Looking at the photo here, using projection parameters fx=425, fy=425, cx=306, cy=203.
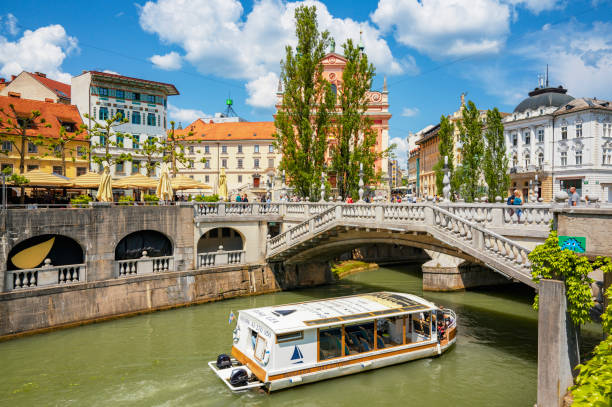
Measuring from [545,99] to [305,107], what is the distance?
39156mm

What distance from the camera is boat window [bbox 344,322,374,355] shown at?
1542 centimetres

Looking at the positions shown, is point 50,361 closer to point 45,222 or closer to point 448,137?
point 45,222

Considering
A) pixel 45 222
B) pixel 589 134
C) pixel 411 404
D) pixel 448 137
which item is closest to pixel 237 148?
pixel 448 137

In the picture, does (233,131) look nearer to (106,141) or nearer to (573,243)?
(106,141)

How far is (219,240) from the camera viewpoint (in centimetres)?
3058

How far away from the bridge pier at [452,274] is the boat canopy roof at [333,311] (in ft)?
36.2

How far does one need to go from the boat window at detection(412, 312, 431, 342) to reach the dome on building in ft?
156

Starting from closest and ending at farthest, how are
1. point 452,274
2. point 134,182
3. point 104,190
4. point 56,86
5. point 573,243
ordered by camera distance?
point 573,243
point 104,190
point 134,182
point 452,274
point 56,86

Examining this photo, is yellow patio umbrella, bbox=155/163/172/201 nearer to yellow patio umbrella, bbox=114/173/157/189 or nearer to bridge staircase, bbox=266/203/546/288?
yellow patio umbrella, bbox=114/173/157/189

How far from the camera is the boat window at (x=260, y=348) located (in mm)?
14188

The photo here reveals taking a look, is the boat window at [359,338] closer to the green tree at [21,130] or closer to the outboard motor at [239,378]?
the outboard motor at [239,378]

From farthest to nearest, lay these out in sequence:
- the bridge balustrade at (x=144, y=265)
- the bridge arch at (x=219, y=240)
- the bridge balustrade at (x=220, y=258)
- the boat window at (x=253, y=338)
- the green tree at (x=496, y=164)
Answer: the green tree at (x=496, y=164)
the bridge arch at (x=219, y=240)
the bridge balustrade at (x=220, y=258)
the bridge balustrade at (x=144, y=265)
the boat window at (x=253, y=338)

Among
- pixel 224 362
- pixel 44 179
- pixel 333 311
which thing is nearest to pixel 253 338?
pixel 224 362

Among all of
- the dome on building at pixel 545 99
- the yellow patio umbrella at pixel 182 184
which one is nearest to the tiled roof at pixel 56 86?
the yellow patio umbrella at pixel 182 184
